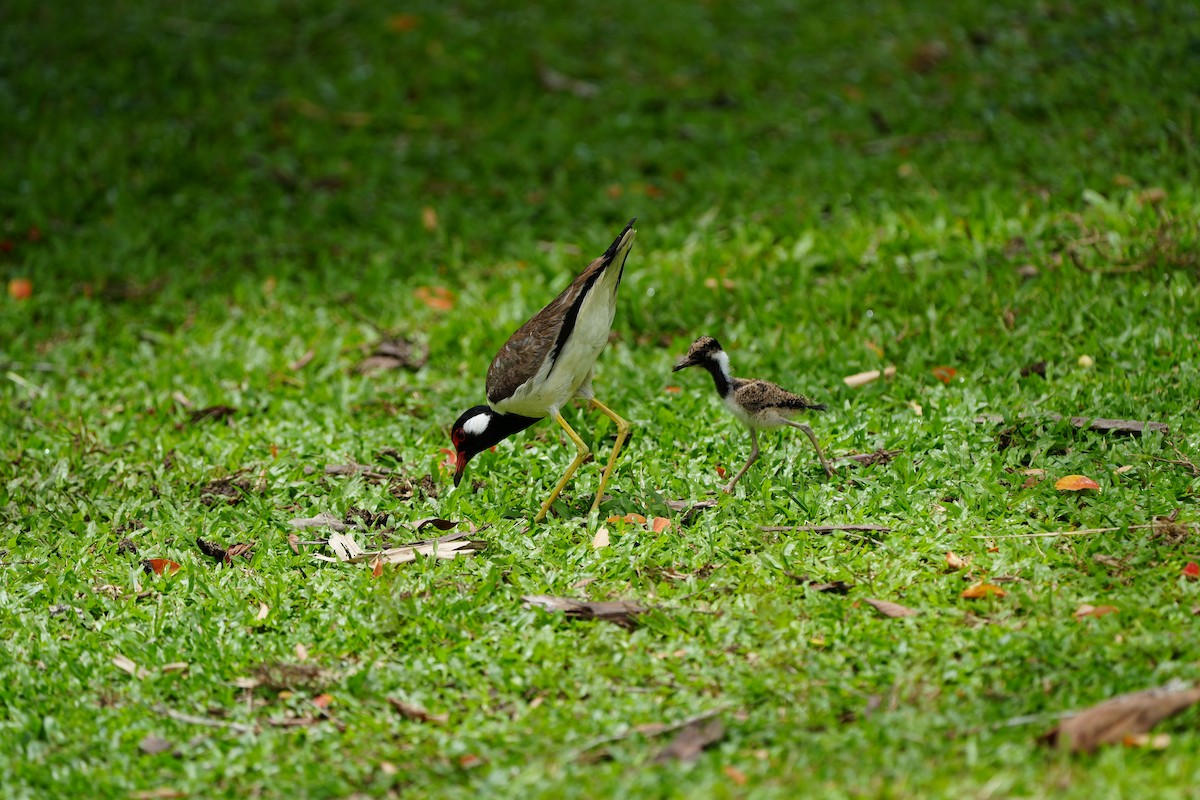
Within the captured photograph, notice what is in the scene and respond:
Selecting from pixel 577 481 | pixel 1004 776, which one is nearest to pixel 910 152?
pixel 577 481

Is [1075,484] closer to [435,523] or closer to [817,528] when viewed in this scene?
[817,528]

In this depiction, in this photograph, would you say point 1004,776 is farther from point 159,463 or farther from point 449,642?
point 159,463

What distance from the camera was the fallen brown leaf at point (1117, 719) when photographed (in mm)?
3971

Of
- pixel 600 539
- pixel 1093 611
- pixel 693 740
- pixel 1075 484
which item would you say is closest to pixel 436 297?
pixel 600 539

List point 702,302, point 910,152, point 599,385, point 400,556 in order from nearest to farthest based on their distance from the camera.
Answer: point 400,556 → point 599,385 → point 702,302 → point 910,152

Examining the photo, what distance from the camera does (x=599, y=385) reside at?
732 centimetres

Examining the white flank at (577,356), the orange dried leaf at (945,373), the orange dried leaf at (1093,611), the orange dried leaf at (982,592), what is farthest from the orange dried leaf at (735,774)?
the orange dried leaf at (945,373)

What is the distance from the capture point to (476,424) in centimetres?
613


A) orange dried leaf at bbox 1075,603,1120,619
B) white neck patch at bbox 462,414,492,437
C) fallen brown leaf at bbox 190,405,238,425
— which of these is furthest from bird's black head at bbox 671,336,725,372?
fallen brown leaf at bbox 190,405,238,425

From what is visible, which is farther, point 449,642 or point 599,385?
point 599,385

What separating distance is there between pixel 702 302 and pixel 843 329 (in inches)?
38.2

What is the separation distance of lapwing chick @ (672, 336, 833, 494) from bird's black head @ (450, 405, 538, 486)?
37.8 inches

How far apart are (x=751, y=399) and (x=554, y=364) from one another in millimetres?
944

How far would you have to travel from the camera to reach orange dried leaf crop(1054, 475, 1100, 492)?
557 centimetres
